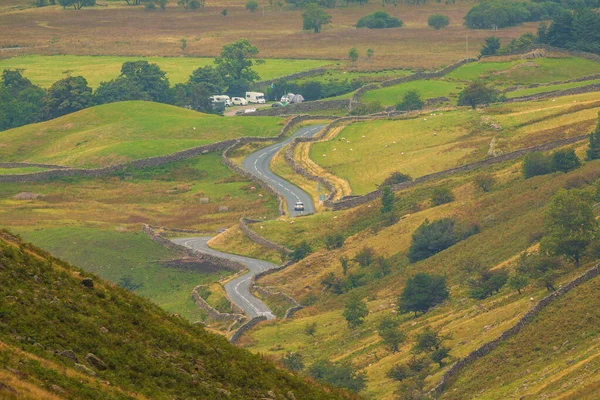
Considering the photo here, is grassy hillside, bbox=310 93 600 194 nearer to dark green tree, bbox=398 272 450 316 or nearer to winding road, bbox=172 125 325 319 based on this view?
winding road, bbox=172 125 325 319

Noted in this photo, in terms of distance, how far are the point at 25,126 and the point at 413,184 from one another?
256 ft

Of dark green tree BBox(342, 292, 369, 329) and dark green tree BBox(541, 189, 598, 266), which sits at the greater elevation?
dark green tree BBox(541, 189, 598, 266)

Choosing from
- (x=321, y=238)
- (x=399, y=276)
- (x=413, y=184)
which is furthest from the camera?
(x=413, y=184)

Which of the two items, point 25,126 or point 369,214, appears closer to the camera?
point 369,214

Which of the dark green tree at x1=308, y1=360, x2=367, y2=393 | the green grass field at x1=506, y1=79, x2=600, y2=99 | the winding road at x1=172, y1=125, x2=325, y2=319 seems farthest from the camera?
the green grass field at x1=506, y1=79, x2=600, y2=99

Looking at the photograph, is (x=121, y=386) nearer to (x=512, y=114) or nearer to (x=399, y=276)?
(x=399, y=276)

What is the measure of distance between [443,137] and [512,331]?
253 ft

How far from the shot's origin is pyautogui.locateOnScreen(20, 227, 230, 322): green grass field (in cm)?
11300

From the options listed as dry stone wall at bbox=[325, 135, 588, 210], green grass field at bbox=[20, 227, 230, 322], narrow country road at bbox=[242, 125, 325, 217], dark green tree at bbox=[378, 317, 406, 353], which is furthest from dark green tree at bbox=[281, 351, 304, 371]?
dry stone wall at bbox=[325, 135, 588, 210]

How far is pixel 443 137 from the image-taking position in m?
150

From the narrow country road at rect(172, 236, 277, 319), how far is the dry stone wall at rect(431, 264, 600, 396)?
28.8 m

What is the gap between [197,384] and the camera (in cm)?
4453

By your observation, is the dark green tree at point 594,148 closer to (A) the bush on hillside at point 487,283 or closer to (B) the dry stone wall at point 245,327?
(A) the bush on hillside at point 487,283

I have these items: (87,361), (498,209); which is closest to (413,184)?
(498,209)
